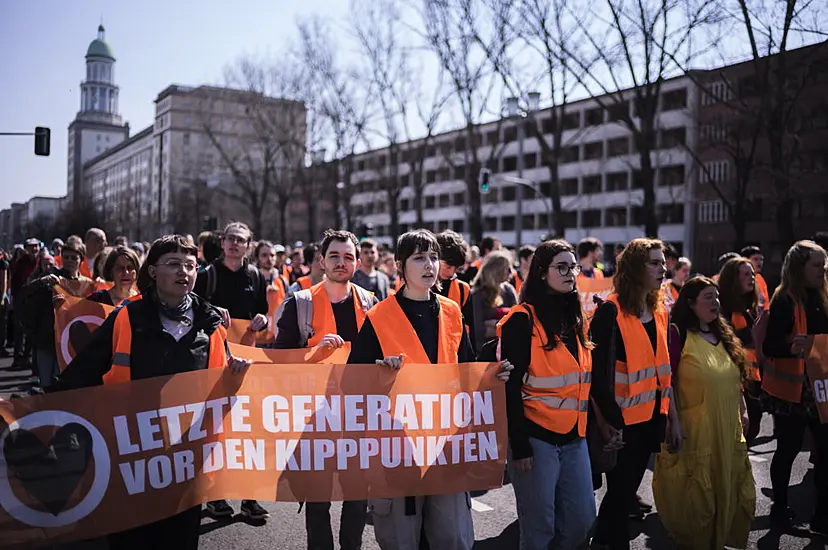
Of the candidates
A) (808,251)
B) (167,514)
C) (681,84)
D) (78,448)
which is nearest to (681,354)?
(808,251)

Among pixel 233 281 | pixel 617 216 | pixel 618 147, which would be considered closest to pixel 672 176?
pixel 618 147

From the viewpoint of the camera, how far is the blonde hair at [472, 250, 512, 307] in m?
7.68

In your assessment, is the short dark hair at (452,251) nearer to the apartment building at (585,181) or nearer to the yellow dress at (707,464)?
the yellow dress at (707,464)

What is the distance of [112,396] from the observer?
3.76 meters

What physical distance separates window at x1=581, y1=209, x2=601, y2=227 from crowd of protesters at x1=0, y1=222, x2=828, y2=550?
60.1 meters

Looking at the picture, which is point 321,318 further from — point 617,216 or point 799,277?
point 617,216

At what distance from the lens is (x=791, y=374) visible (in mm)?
6121

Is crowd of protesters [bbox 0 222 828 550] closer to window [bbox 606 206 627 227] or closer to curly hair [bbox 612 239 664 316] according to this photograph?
curly hair [bbox 612 239 664 316]

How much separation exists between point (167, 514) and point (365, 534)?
2.34 meters

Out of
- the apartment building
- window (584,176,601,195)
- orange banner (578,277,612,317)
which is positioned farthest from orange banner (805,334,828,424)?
window (584,176,601,195)

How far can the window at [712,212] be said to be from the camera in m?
53.8

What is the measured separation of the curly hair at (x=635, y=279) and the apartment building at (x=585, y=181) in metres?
36.4

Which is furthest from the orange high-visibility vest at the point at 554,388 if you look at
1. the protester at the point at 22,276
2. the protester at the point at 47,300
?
the protester at the point at 22,276

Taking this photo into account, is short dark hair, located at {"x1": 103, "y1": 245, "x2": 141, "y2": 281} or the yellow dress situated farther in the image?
short dark hair, located at {"x1": 103, "y1": 245, "x2": 141, "y2": 281}
